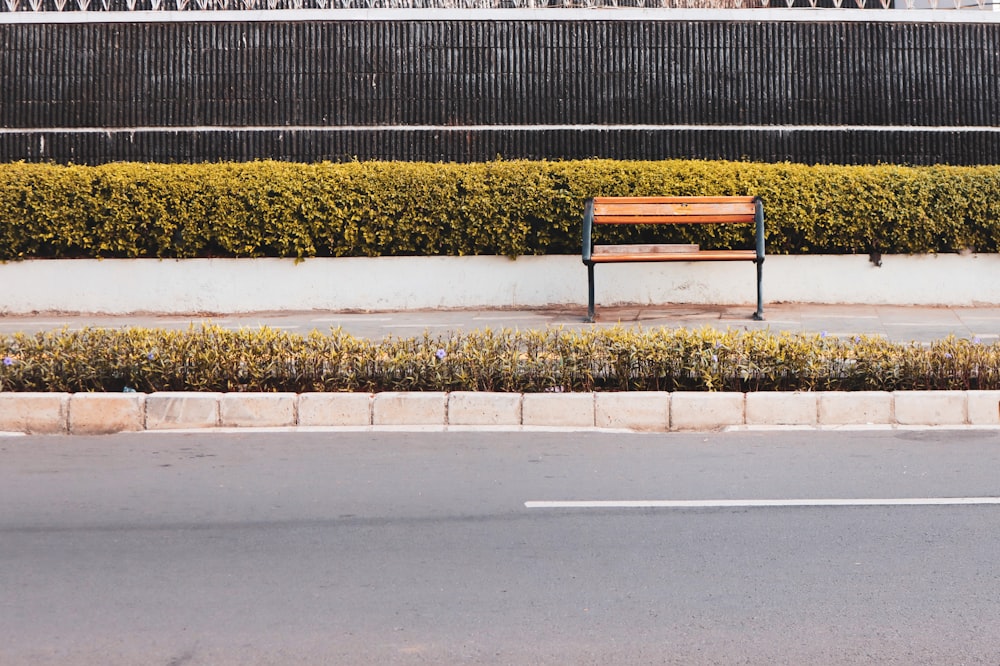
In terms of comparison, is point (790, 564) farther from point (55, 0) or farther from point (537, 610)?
point (55, 0)

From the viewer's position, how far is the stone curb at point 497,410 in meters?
8.97

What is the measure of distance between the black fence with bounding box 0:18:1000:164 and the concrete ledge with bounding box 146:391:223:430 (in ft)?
32.3

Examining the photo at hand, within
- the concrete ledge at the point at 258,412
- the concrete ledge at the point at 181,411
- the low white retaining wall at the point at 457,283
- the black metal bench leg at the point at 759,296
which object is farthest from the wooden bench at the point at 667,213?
the concrete ledge at the point at 181,411

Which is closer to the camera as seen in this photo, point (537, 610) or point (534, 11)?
point (537, 610)

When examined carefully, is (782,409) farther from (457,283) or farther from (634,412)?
(457,283)

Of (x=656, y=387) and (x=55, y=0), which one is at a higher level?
(x=55, y=0)

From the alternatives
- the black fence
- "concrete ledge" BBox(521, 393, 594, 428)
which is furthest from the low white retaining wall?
"concrete ledge" BBox(521, 393, 594, 428)

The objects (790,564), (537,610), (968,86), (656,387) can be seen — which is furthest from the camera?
(968,86)

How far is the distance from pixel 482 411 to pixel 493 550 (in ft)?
9.35

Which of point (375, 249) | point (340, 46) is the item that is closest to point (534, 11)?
point (340, 46)

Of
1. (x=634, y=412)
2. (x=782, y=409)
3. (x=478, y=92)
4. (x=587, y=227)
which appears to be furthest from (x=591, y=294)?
(x=478, y=92)

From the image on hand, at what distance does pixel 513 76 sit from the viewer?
18.5 metres

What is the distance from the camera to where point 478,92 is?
1856cm

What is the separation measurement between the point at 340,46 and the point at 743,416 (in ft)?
37.3
